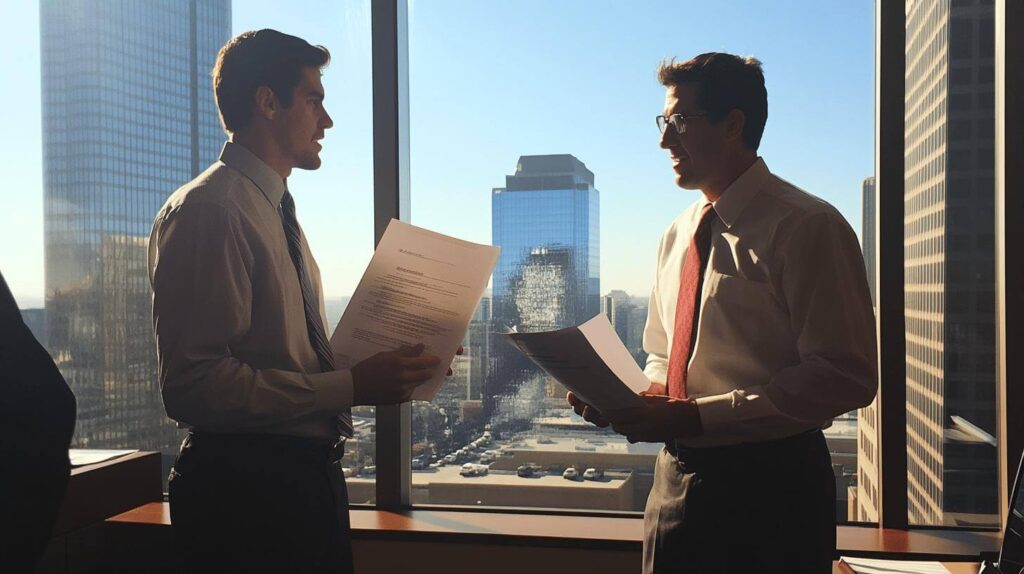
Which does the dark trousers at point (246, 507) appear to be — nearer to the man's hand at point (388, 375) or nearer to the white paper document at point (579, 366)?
the man's hand at point (388, 375)

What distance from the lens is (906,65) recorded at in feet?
7.52

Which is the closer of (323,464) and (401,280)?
(323,464)

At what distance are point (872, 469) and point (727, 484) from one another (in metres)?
1.18

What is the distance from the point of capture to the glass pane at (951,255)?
2.29 m

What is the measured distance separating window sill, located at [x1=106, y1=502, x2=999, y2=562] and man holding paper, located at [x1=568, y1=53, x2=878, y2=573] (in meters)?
0.73

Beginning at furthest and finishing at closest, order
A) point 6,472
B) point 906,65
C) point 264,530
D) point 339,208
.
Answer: point 339,208 → point 906,65 → point 264,530 → point 6,472

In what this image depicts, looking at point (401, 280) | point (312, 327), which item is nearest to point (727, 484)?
point (401, 280)

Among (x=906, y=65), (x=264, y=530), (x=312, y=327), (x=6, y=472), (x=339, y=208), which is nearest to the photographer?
(x=6, y=472)

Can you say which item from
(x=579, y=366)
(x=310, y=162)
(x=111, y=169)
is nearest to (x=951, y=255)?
(x=579, y=366)

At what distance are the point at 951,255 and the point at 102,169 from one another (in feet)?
9.13

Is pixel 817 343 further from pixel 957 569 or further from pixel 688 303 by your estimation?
pixel 957 569

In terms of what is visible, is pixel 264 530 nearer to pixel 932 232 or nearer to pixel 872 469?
pixel 872 469

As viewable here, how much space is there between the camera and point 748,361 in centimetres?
146

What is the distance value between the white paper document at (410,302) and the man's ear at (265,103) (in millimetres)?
333
